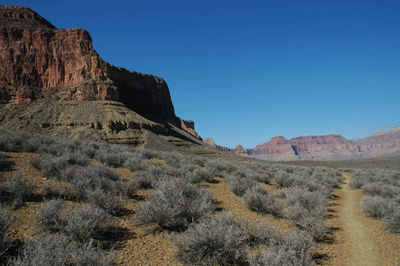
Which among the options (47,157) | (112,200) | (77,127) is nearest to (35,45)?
(77,127)

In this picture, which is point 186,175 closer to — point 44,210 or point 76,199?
point 76,199

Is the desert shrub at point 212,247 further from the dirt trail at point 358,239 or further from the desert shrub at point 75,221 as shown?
the dirt trail at point 358,239

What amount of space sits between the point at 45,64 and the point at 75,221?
267ft

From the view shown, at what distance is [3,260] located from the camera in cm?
301

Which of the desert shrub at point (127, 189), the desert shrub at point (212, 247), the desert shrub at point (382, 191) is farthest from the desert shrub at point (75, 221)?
the desert shrub at point (382, 191)

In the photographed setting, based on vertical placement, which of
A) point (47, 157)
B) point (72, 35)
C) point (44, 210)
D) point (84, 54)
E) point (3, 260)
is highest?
point (72, 35)

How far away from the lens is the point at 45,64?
6662 cm

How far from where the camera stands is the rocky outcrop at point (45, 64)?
194ft

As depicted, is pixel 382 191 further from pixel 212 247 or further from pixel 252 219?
pixel 212 247

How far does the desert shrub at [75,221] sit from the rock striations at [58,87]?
143 ft

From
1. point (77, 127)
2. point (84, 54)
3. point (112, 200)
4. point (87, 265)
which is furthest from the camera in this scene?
A: point (84, 54)

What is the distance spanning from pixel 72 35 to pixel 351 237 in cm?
8585

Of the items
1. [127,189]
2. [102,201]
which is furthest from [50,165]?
[102,201]

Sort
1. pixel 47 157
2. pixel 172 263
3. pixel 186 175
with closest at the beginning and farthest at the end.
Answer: pixel 172 263, pixel 47 157, pixel 186 175
